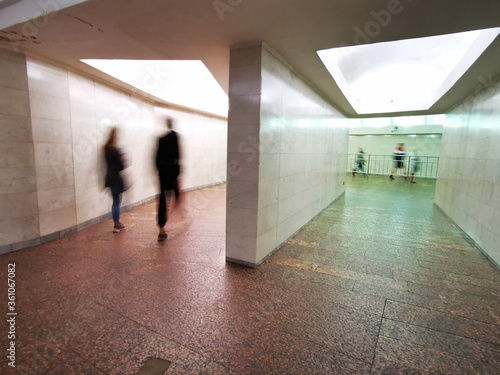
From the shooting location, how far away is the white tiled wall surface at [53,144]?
3705mm

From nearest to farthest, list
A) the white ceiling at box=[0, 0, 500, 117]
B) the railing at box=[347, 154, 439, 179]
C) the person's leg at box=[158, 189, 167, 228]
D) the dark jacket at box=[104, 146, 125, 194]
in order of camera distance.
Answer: the white ceiling at box=[0, 0, 500, 117], the person's leg at box=[158, 189, 167, 228], the dark jacket at box=[104, 146, 125, 194], the railing at box=[347, 154, 439, 179]

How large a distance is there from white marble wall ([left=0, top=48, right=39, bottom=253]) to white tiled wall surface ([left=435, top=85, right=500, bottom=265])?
22.2 feet

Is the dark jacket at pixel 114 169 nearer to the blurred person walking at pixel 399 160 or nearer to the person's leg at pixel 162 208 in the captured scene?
the person's leg at pixel 162 208

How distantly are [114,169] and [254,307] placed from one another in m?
3.46

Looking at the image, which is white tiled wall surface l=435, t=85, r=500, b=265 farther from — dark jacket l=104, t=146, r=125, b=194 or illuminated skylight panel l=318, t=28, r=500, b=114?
dark jacket l=104, t=146, r=125, b=194

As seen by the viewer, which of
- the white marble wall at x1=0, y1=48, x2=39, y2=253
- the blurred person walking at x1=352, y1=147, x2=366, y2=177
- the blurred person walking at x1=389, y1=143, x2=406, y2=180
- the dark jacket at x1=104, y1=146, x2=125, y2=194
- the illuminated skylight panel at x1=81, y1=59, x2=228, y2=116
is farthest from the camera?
the blurred person walking at x1=352, y1=147, x2=366, y2=177

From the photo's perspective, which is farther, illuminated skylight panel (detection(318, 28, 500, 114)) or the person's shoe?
the person's shoe

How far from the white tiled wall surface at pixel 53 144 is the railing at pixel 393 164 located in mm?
14313

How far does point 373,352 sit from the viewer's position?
2053 mm

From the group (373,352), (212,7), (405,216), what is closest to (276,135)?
(212,7)

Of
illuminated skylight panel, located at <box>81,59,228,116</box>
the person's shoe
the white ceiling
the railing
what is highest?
illuminated skylight panel, located at <box>81,59,228,116</box>

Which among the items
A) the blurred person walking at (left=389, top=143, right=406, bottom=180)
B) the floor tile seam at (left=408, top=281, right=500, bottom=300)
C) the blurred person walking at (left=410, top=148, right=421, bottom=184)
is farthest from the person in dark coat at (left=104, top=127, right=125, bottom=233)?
the blurred person walking at (left=410, top=148, right=421, bottom=184)

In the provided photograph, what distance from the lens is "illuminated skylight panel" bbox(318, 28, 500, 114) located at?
4.21 meters

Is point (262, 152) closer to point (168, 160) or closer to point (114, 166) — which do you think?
point (168, 160)
